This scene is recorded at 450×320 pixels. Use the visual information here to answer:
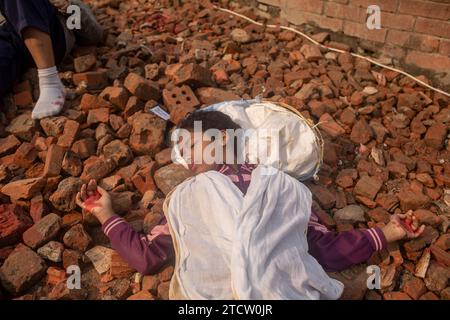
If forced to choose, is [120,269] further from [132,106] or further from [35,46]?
[35,46]

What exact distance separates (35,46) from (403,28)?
303cm

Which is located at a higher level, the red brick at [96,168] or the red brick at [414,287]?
the red brick at [96,168]

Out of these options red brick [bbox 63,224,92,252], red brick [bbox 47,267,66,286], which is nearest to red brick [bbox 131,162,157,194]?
red brick [bbox 63,224,92,252]

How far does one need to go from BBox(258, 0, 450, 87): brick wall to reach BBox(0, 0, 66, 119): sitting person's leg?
2447 mm

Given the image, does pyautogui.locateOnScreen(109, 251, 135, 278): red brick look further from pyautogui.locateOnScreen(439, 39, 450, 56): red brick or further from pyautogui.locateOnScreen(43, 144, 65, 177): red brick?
pyautogui.locateOnScreen(439, 39, 450, 56): red brick

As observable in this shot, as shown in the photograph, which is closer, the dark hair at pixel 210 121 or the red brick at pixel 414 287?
the red brick at pixel 414 287

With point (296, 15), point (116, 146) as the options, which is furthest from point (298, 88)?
point (116, 146)

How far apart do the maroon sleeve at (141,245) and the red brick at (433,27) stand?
2752 mm

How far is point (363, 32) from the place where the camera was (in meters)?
3.45

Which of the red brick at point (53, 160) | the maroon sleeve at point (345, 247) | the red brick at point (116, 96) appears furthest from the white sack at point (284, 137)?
the red brick at point (53, 160)

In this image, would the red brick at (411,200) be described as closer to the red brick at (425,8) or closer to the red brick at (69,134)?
the red brick at (425,8)

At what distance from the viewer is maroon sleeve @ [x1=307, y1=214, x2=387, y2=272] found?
193 cm

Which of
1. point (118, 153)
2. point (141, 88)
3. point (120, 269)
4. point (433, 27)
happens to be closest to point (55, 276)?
point (120, 269)

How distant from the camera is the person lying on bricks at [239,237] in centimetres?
169
